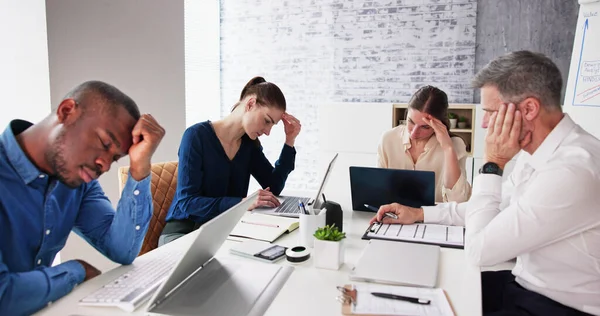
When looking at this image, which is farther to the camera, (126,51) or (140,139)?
(126,51)

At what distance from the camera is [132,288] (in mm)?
1201

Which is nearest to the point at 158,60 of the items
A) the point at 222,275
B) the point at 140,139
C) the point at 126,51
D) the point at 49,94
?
the point at 126,51

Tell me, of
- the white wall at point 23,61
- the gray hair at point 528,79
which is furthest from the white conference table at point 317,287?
the white wall at point 23,61

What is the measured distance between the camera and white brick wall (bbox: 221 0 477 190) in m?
4.81

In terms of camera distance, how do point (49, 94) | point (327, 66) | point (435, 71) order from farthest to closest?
point (327, 66) < point (435, 71) < point (49, 94)

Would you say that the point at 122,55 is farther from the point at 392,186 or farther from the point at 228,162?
the point at 392,186

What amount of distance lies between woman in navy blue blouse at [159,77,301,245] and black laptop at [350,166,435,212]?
396mm

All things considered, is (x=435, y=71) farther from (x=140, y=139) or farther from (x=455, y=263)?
(x=140, y=139)

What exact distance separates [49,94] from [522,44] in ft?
13.8

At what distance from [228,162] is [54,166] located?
44.7 inches

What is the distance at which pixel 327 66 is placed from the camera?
5383mm

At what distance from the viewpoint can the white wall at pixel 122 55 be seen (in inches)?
98.3

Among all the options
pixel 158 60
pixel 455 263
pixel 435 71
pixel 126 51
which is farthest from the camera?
pixel 435 71

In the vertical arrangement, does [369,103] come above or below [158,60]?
below
